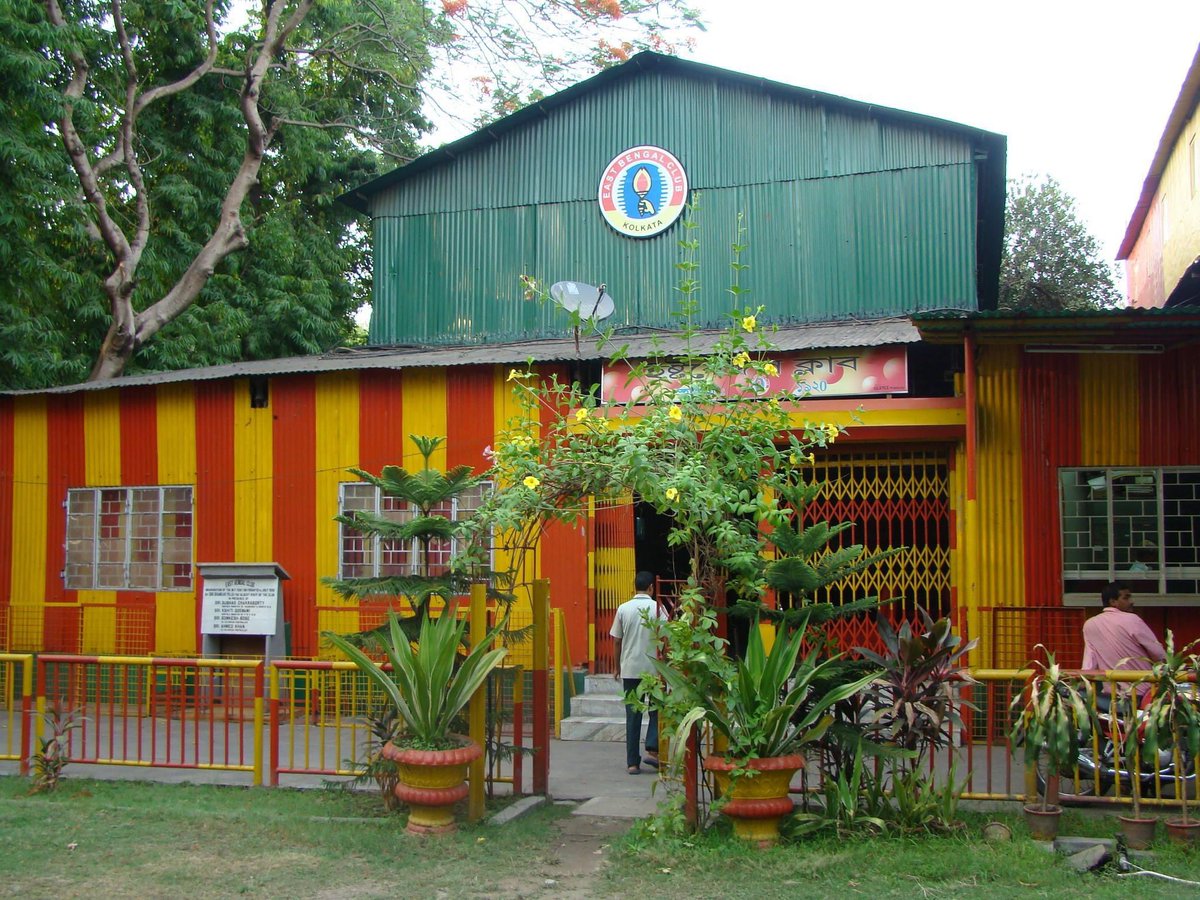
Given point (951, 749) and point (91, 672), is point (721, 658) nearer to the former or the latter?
point (951, 749)

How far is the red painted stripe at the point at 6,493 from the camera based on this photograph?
48.5ft

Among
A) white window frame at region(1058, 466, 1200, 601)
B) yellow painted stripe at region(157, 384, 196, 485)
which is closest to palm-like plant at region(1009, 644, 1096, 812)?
white window frame at region(1058, 466, 1200, 601)

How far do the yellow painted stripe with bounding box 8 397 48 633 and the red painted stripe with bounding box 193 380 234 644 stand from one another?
7.59ft

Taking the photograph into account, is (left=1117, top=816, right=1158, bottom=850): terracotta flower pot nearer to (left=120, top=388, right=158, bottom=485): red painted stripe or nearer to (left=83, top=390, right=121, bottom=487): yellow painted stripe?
(left=120, top=388, right=158, bottom=485): red painted stripe

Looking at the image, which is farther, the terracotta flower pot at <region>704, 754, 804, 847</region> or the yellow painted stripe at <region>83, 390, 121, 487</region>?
the yellow painted stripe at <region>83, 390, 121, 487</region>

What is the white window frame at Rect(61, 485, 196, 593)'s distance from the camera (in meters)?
14.0

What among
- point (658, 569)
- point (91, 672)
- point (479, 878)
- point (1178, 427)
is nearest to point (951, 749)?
point (479, 878)

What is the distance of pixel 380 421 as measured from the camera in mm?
13328

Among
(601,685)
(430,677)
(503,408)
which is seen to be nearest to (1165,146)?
(503,408)

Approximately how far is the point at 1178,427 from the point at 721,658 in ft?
19.4

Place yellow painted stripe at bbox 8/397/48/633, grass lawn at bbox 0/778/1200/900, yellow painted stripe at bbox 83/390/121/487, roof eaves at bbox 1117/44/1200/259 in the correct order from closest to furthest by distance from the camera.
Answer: grass lawn at bbox 0/778/1200/900
yellow painted stripe at bbox 83/390/121/487
yellow painted stripe at bbox 8/397/48/633
roof eaves at bbox 1117/44/1200/259

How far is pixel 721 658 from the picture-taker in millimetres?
6988

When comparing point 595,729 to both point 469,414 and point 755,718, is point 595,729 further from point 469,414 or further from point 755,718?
point 755,718

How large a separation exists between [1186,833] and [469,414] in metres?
8.48
